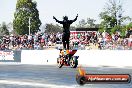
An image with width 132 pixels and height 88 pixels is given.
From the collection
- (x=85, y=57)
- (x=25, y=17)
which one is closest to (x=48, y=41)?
(x=85, y=57)

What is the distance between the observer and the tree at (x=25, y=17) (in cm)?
6988

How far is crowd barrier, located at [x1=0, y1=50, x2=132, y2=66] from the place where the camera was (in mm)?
24375

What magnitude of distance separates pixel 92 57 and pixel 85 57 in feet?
1.48

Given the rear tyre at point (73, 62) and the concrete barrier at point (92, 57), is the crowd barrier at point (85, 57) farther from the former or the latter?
the rear tyre at point (73, 62)

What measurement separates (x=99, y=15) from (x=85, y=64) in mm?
27854

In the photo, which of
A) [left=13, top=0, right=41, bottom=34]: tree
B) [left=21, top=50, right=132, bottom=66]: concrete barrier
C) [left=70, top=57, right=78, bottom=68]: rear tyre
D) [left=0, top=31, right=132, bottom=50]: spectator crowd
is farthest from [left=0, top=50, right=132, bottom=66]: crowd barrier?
[left=13, top=0, right=41, bottom=34]: tree

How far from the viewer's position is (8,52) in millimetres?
26969

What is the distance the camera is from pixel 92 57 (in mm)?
24891

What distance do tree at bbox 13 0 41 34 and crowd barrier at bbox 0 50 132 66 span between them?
1657 inches

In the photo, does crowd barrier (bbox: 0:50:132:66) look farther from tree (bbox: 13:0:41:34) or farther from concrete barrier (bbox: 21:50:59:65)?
tree (bbox: 13:0:41:34)

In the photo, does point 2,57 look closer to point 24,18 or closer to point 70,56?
point 70,56

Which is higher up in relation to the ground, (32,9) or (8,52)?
(32,9)

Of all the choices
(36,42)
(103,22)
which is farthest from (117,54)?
(103,22)

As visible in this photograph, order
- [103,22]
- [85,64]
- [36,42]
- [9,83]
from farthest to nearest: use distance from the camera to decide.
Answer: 1. [103,22]
2. [36,42]
3. [85,64]
4. [9,83]
